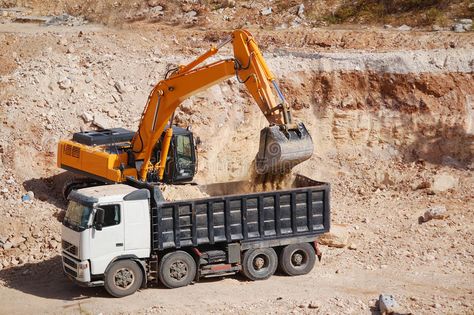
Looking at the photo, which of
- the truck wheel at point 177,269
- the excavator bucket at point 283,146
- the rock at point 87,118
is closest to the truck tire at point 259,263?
the truck wheel at point 177,269

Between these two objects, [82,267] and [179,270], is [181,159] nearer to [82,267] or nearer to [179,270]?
[179,270]

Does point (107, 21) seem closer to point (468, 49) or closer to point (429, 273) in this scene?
point (468, 49)

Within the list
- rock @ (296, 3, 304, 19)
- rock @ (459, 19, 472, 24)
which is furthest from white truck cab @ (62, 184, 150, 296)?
rock @ (459, 19, 472, 24)

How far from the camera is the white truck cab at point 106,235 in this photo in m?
16.4

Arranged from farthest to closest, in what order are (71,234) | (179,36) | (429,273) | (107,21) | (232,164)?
(107,21), (179,36), (232,164), (429,273), (71,234)

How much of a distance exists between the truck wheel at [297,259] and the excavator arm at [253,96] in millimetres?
1755

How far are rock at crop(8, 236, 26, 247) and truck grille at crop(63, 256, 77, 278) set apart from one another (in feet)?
8.82

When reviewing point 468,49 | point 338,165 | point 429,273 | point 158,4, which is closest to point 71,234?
point 429,273

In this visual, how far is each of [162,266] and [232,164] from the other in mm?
7290

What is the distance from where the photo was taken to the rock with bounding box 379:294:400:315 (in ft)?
50.7

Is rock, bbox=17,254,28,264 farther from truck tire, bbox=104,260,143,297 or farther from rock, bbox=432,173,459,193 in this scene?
rock, bbox=432,173,459,193

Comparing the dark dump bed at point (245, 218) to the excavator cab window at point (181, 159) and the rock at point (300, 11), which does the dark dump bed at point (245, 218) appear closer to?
the excavator cab window at point (181, 159)

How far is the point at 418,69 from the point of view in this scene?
82.6 feet

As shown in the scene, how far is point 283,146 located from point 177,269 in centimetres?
329
